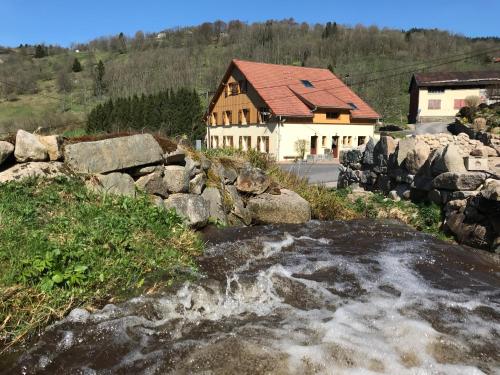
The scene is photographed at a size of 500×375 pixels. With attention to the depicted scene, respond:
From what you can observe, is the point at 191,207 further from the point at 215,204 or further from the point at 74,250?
the point at 74,250

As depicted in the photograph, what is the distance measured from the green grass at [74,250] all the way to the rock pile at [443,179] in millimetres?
5152

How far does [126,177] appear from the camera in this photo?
23.0 feet

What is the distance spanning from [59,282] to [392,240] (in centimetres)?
548

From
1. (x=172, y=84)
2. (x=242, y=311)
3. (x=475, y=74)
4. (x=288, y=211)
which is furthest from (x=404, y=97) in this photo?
(x=242, y=311)

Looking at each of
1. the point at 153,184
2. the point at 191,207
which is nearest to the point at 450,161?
the point at 191,207

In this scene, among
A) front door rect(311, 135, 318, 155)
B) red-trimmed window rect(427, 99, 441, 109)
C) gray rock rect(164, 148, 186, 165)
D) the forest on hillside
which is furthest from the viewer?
the forest on hillside

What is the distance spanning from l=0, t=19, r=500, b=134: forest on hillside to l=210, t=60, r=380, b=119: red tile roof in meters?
22.0

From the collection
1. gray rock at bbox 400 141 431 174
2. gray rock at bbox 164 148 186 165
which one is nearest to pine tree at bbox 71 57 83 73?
gray rock at bbox 164 148 186 165

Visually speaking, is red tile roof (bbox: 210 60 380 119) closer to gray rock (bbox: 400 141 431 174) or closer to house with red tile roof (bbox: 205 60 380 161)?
house with red tile roof (bbox: 205 60 380 161)

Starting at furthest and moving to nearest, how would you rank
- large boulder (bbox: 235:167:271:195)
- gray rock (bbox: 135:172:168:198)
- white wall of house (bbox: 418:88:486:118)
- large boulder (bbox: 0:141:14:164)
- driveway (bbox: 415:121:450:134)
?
white wall of house (bbox: 418:88:486:118)
driveway (bbox: 415:121:450:134)
large boulder (bbox: 235:167:271:195)
gray rock (bbox: 135:172:168:198)
large boulder (bbox: 0:141:14:164)

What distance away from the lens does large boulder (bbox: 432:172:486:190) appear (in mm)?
8211

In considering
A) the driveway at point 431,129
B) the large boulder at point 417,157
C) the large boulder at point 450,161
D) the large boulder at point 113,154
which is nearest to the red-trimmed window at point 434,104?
the driveway at point 431,129

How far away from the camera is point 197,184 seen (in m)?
8.12

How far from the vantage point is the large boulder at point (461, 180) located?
26.9 ft
